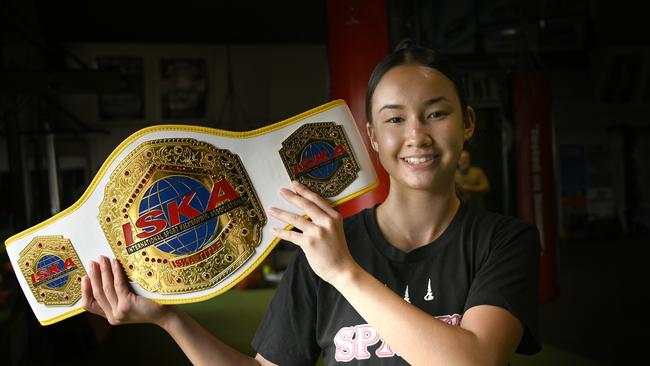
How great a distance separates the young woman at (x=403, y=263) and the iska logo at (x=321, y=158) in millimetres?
39

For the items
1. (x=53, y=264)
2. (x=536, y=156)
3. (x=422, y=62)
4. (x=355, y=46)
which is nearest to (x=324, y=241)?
(x=422, y=62)

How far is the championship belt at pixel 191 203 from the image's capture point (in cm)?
95

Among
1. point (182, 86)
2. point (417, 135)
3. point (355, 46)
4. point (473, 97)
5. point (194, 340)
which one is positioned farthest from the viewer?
point (473, 97)

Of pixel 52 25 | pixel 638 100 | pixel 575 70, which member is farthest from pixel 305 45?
pixel 638 100

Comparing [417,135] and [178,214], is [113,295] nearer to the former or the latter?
[178,214]

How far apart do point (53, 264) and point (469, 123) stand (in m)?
0.68

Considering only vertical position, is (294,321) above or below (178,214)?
below

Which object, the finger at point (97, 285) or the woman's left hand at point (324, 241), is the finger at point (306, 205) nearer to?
the woman's left hand at point (324, 241)

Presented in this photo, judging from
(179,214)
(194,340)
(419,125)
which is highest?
(419,125)

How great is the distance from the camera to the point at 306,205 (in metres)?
0.86

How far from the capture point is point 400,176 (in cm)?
93

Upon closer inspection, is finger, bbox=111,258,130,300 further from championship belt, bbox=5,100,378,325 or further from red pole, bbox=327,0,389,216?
red pole, bbox=327,0,389,216

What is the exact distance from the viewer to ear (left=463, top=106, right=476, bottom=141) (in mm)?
969

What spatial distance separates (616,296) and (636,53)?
174 inches
